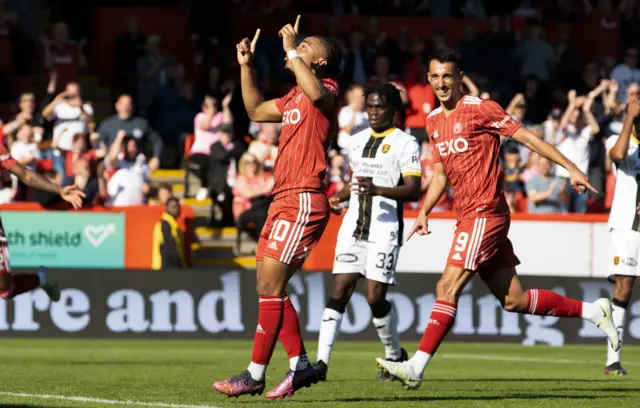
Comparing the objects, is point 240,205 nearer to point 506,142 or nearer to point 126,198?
point 126,198

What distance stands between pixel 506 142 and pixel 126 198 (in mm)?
5910

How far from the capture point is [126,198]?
→ 20.6 meters

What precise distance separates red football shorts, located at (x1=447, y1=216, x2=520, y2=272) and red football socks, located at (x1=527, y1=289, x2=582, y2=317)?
354 millimetres

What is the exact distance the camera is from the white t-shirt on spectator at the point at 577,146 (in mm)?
21305

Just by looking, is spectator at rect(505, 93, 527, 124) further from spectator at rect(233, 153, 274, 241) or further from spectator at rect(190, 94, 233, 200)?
spectator at rect(190, 94, 233, 200)

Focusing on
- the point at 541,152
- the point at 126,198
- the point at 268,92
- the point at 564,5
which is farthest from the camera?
the point at 564,5

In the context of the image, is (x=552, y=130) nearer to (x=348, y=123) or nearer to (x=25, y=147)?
(x=348, y=123)

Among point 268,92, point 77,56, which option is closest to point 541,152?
point 268,92

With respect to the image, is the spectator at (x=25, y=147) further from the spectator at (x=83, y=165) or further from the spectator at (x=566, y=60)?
the spectator at (x=566, y=60)

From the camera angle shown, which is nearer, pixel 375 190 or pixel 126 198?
pixel 375 190

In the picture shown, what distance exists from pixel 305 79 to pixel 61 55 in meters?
15.8

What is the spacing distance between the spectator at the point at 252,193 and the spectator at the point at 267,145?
347 mm

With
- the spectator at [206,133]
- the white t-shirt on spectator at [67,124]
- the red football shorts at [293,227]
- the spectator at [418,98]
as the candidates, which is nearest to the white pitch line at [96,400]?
the red football shorts at [293,227]

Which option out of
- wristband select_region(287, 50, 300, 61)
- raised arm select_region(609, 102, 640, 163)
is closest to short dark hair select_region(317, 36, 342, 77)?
wristband select_region(287, 50, 300, 61)
